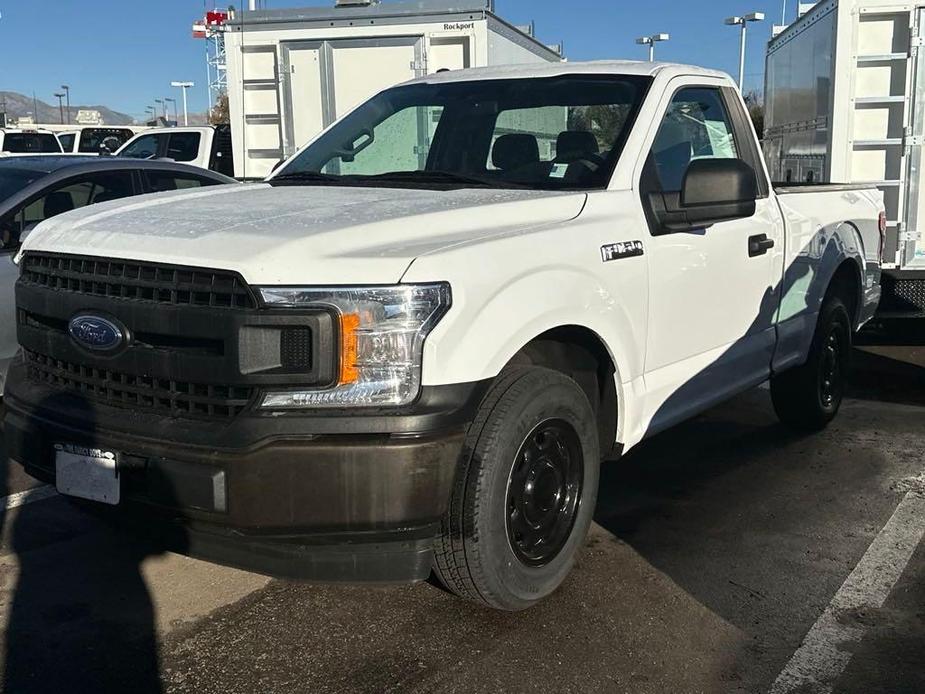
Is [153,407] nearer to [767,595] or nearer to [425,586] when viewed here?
[425,586]

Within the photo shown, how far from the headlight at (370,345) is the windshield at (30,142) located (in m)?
20.5

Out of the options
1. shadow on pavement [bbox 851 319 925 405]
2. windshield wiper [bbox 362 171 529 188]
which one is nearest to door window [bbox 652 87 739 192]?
windshield wiper [bbox 362 171 529 188]

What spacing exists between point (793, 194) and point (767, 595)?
8.21 ft

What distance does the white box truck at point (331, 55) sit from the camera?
9570 millimetres

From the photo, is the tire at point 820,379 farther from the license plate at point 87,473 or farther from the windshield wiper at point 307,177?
the license plate at point 87,473

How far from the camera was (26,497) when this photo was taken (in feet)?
15.8

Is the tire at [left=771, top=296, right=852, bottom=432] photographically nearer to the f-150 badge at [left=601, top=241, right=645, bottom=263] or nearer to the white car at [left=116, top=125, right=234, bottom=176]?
the f-150 badge at [left=601, top=241, right=645, bottom=263]

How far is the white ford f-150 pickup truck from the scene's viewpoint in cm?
281

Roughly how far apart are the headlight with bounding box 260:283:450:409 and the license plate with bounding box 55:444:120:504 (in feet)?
1.99

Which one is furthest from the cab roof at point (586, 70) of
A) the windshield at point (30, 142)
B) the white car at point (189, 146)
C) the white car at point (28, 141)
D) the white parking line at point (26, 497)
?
the windshield at point (30, 142)

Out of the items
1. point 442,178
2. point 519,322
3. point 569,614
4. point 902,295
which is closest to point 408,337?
point 519,322

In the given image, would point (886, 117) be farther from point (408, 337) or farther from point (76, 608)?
point (76, 608)

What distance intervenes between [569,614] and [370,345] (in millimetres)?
1382

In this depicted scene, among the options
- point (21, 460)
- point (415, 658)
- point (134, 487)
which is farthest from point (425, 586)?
point (21, 460)
